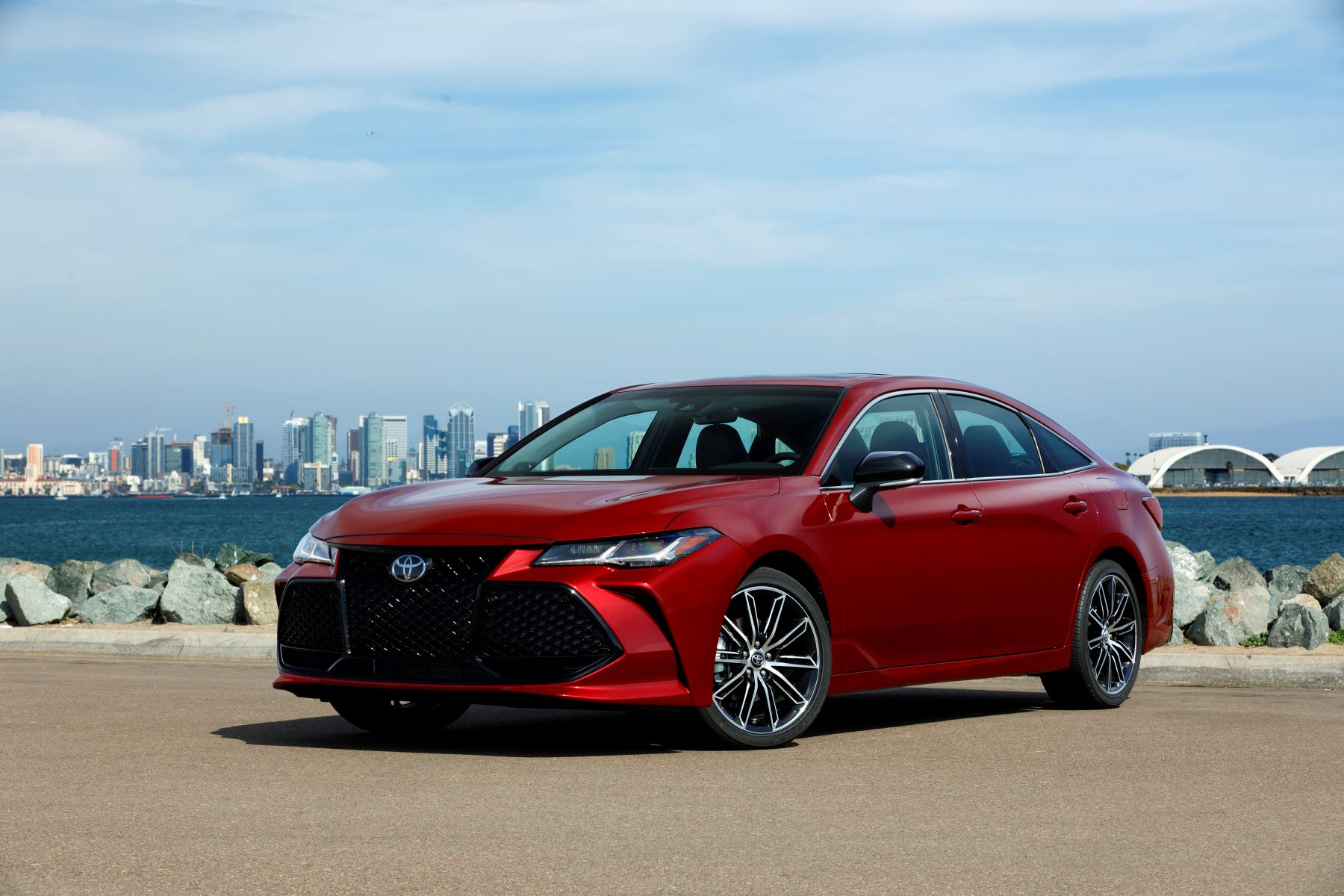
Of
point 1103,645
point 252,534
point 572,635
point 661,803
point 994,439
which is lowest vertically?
point 252,534

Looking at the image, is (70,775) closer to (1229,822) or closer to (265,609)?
(1229,822)

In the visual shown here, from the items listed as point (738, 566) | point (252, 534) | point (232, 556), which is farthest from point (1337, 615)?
point (252, 534)

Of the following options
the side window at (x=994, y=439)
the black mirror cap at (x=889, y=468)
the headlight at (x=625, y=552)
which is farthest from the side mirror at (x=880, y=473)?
the headlight at (x=625, y=552)

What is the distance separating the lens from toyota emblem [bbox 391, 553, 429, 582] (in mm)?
7402

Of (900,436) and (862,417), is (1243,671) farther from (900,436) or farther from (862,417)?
(862,417)

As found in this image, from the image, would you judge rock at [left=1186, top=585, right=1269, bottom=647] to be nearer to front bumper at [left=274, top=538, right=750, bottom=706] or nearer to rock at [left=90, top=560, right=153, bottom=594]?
front bumper at [left=274, top=538, right=750, bottom=706]

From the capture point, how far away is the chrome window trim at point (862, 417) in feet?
26.9

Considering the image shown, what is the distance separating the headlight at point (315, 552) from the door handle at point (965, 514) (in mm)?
→ 2979

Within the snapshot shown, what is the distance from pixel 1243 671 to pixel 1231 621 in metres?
3.76

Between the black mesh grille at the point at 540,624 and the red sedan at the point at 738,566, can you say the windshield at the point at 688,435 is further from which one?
the black mesh grille at the point at 540,624

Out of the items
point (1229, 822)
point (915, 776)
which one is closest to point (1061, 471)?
point (915, 776)

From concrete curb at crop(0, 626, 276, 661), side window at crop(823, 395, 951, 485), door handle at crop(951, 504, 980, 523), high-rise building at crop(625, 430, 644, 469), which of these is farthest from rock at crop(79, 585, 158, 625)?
door handle at crop(951, 504, 980, 523)

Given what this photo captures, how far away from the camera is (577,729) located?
873 centimetres

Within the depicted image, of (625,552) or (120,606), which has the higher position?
(625,552)
